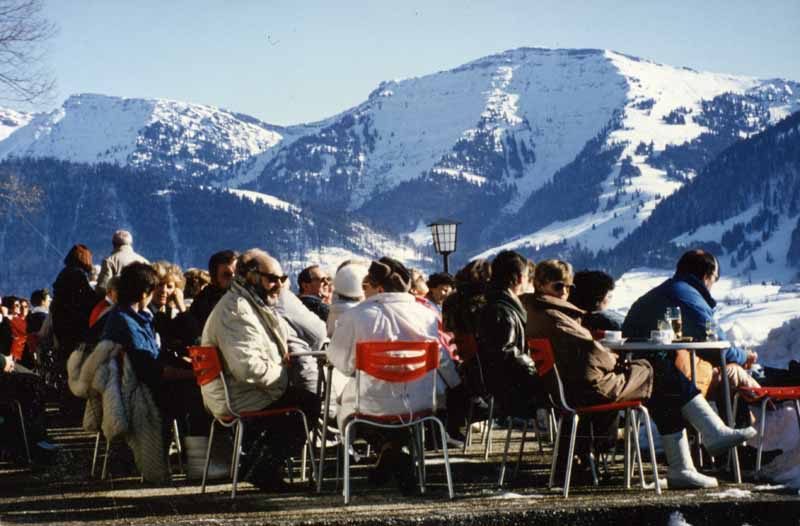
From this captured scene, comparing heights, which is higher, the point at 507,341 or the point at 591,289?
the point at 591,289

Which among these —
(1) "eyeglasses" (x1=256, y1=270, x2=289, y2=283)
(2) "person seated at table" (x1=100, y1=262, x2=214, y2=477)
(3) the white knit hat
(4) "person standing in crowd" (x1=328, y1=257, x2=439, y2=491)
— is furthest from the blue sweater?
(4) "person standing in crowd" (x1=328, y1=257, x2=439, y2=491)

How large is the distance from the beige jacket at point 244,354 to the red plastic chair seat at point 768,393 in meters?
2.88

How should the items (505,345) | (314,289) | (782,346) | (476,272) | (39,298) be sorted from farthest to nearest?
(39,298) → (782,346) → (314,289) → (476,272) → (505,345)

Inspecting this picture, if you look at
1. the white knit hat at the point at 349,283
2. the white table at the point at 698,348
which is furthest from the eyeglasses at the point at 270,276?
the white table at the point at 698,348

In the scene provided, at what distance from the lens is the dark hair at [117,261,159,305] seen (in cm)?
829

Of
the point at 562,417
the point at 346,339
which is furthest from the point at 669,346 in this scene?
the point at 346,339

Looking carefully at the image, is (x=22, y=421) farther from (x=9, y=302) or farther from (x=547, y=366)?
(x=9, y=302)

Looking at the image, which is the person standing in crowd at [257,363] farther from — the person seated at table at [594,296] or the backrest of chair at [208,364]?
the person seated at table at [594,296]

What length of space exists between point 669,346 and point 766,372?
112 inches

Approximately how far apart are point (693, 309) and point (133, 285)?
3563 millimetres

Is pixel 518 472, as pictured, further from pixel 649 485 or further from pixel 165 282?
pixel 165 282

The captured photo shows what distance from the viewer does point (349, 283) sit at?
855cm

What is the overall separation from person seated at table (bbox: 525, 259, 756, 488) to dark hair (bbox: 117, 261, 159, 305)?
2.59 metres

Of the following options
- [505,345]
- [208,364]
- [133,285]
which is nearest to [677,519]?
[505,345]
